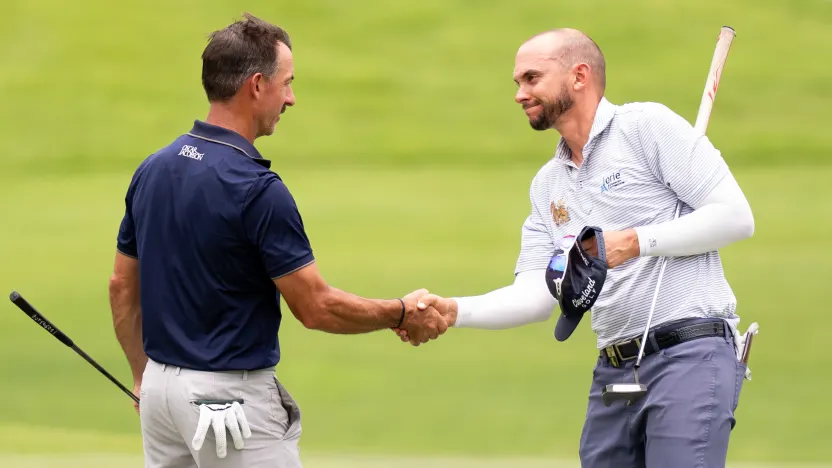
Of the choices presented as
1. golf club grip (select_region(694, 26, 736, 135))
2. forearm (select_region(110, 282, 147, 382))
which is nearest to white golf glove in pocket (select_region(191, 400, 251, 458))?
forearm (select_region(110, 282, 147, 382))

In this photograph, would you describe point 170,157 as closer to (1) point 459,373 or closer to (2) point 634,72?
(1) point 459,373

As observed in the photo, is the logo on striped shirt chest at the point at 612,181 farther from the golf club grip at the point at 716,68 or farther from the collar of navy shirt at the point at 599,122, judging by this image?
the golf club grip at the point at 716,68

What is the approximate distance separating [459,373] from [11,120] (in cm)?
898

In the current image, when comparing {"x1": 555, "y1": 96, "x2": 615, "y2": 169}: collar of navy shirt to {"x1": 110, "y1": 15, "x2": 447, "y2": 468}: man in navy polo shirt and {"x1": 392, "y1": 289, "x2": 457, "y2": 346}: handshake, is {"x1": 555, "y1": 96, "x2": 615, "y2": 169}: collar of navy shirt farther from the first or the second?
{"x1": 110, "y1": 15, "x2": 447, "y2": 468}: man in navy polo shirt

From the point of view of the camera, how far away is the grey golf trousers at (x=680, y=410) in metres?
4.17

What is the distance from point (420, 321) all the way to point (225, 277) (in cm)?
114

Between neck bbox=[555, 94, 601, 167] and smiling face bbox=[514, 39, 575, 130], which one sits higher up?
smiling face bbox=[514, 39, 575, 130]

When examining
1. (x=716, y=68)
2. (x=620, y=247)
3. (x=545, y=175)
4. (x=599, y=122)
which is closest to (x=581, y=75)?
(x=599, y=122)

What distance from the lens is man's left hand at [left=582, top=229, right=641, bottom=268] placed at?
422 cm

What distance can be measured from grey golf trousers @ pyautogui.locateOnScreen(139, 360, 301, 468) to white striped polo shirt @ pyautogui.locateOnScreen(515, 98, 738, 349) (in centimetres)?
116

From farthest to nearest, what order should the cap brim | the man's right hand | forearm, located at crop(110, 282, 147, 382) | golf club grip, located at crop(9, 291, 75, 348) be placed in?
the man's right hand < the cap brim < forearm, located at crop(110, 282, 147, 382) < golf club grip, located at crop(9, 291, 75, 348)

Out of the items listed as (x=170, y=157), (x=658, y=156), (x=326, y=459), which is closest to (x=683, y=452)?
(x=658, y=156)

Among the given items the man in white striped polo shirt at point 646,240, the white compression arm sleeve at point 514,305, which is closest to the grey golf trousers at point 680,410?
the man in white striped polo shirt at point 646,240

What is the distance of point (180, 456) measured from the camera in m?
4.07
